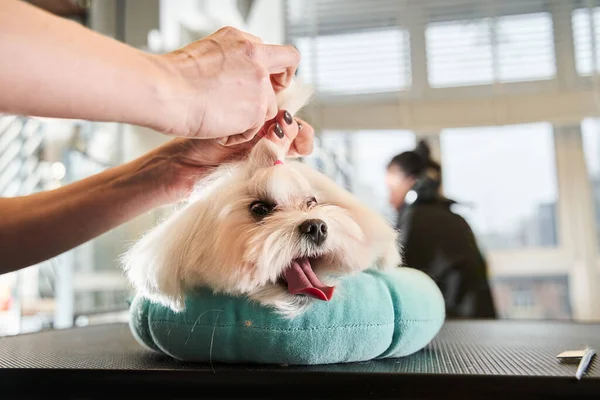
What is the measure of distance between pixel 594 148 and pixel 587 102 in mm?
209

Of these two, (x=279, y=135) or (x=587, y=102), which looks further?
(x=587, y=102)

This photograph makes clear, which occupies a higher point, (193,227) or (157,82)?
(157,82)

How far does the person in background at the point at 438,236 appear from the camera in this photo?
1.61m

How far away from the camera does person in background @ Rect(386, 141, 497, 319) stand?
1.61 metres

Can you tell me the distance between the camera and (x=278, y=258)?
1.75 ft

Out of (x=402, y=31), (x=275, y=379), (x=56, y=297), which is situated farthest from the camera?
(x=402, y=31)

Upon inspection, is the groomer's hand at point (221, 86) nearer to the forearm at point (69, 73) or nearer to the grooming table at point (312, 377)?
the forearm at point (69, 73)

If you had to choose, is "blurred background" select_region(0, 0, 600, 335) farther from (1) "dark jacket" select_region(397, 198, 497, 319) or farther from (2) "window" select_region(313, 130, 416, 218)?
(1) "dark jacket" select_region(397, 198, 497, 319)

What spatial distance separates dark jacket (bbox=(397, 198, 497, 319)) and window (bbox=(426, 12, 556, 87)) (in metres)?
0.88

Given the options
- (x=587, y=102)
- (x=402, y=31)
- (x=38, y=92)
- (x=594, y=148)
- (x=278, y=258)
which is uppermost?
(x=402, y=31)

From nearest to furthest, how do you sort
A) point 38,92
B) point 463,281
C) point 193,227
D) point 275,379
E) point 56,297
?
point 38,92, point 275,379, point 193,227, point 56,297, point 463,281

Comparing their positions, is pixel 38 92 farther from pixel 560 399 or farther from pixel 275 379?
pixel 560 399

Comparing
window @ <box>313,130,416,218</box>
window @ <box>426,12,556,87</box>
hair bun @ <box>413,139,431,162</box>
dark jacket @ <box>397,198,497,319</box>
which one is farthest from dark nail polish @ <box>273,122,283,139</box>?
window @ <box>426,12,556,87</box>

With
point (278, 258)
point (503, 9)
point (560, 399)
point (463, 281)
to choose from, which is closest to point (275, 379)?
point (278, 258)
